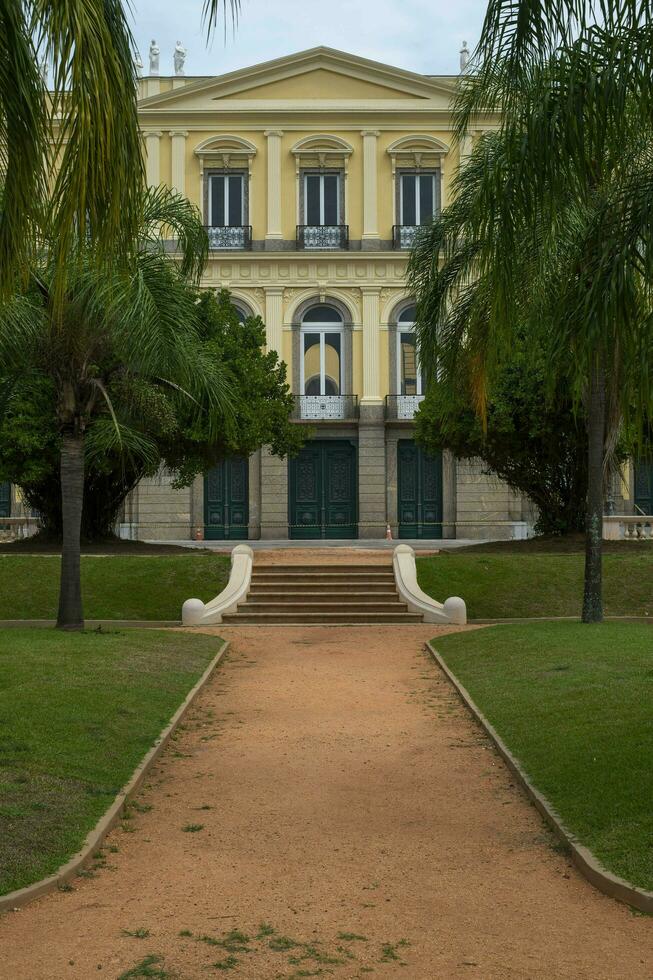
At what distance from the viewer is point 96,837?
6672 millimetres

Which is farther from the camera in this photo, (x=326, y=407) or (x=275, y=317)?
(x=275, y=317)

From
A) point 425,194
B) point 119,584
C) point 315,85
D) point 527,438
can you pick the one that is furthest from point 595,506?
point 315,85

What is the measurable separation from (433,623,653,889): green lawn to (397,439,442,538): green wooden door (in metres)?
19.0

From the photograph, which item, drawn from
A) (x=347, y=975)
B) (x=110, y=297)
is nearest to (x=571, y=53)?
(x=347, y=975)

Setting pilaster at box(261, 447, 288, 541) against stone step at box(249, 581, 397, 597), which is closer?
stone step at box(249, 581, 397, 597)

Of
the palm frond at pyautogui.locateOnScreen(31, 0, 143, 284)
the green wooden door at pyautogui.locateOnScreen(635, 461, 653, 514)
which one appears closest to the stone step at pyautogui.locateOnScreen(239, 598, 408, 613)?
the palm frond at pyautogui.locateOnScreen(31, 0, 143, 284)

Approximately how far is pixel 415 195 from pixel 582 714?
29182mm

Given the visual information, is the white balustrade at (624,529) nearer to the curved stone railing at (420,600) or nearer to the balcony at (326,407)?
the curved stone railing at (420,600)

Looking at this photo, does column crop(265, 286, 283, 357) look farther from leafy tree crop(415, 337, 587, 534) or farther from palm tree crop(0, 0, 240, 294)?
palm tree crop(0, 0, 240, 294)

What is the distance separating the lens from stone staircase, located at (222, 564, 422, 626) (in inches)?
776

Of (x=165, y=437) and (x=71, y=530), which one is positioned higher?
(x=165, y=437)

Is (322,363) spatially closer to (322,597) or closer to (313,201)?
(313,201)

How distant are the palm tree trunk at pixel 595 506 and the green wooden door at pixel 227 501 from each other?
1958cm

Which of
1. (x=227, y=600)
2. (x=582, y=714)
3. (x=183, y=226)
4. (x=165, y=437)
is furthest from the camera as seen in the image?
(x=165, y=437)
